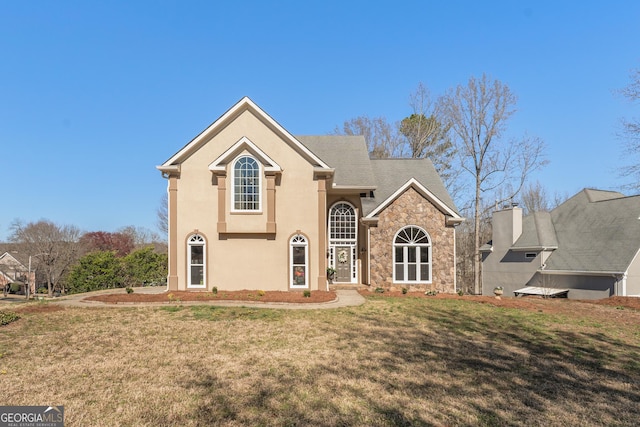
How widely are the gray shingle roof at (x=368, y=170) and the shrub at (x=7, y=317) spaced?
14738 mm

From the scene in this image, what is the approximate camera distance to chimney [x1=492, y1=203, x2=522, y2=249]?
28.2 metres

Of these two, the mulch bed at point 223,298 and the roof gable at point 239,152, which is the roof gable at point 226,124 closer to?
the roof gable at point 239,152

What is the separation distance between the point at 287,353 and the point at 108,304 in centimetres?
951

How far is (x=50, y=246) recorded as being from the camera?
38750 millimetres

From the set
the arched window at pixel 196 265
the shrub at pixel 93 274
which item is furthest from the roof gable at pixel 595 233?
the shrub at pixel 93 274

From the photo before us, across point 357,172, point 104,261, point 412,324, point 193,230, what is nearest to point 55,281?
point 104,261

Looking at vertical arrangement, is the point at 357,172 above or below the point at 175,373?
above

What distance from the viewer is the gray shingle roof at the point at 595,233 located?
22.3 meters

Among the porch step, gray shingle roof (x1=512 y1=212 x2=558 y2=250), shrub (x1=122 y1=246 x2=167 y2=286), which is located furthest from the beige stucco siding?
gray shingle roof (x1=512 y1=212 x2=558 y2=250)

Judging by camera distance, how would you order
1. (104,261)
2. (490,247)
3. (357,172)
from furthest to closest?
(490,247)
(104,261)
(357,172)

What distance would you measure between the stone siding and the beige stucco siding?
3813 millimetres

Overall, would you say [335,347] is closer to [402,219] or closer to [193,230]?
[193,230]

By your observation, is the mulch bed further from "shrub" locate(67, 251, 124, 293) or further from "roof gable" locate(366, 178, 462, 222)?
"shrub" locate(67, 251, 124, 293)

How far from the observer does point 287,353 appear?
874 cm
